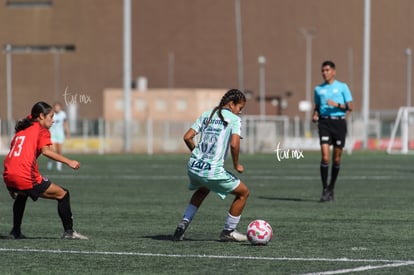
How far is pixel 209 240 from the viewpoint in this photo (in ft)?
41.3

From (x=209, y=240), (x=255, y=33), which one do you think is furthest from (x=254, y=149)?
(x=209, y=240)

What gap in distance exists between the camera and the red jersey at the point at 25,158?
12219mm

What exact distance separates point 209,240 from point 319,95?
21.9 feet

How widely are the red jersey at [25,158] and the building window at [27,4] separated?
7420cm

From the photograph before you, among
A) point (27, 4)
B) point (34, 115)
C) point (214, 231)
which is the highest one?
point (27, 4)

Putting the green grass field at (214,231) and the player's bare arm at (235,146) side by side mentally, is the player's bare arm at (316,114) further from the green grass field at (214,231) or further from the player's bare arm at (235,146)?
the player's bare arm at (235,146)

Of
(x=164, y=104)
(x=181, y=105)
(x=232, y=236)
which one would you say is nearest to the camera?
(x=232, y=236)

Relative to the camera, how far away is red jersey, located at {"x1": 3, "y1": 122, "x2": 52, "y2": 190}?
12219mm

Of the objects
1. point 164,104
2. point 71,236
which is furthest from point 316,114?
point 164,104

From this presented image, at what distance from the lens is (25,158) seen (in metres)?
12.2

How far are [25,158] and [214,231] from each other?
2.70 metres

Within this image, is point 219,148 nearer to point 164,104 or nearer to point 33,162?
point 33,162

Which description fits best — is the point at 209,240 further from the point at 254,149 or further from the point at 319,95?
the point at 254,149

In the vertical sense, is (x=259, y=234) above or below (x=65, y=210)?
below
